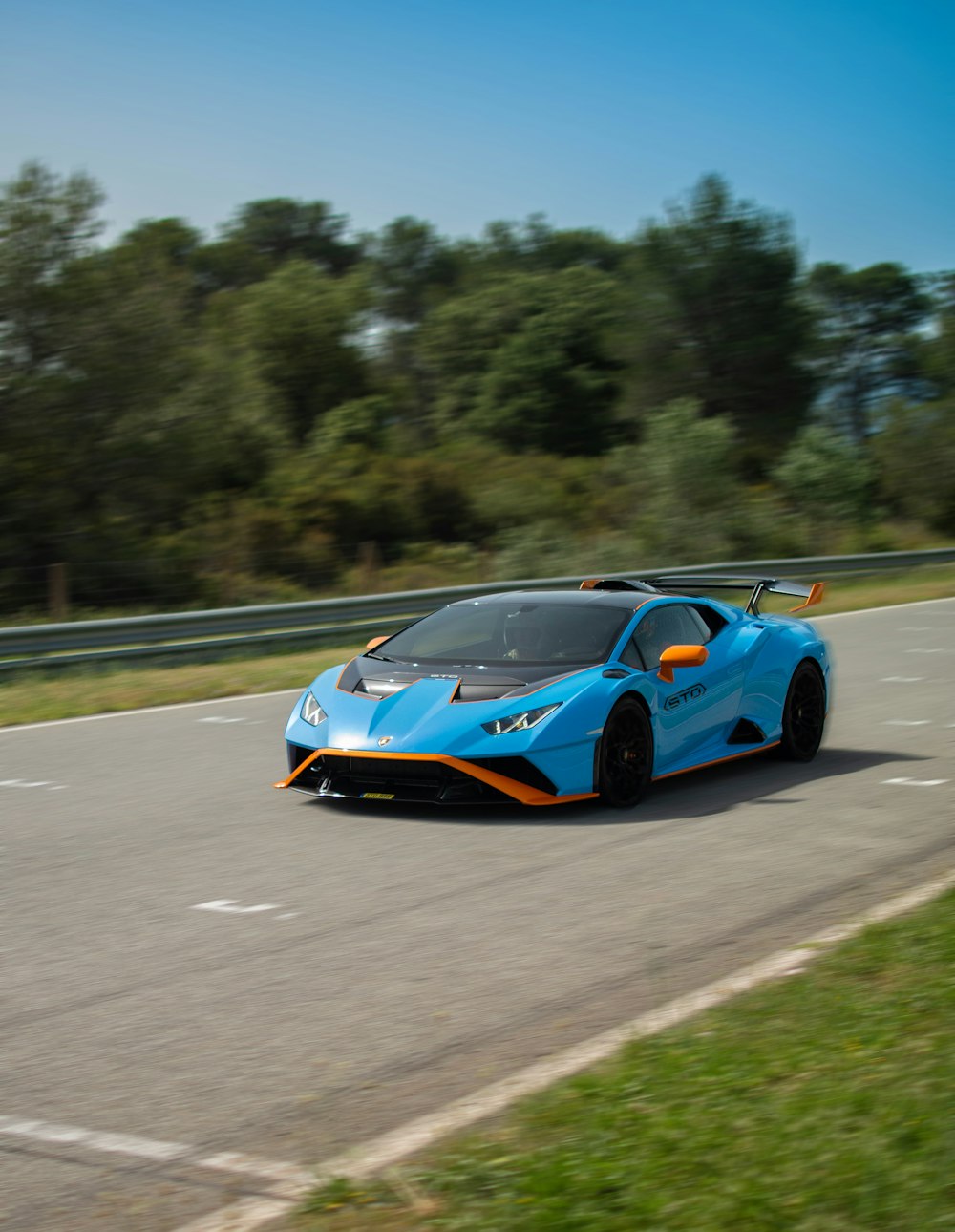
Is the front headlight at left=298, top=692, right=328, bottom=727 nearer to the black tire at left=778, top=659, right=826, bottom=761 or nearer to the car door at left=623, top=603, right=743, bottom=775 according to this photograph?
the car door at left=623, top=603, right=743, bottom=775

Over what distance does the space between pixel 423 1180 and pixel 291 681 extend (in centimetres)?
1157

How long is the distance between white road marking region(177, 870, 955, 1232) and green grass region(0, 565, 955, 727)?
862 centimetres

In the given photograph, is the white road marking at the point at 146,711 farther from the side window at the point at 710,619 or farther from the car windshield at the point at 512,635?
the side window at the point at 710,619

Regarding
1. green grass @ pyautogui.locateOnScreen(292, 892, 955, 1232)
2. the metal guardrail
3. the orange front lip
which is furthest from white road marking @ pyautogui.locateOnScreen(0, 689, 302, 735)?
green grass @ pyautogui.locateOnScreen(292, 892, 955, 1232)

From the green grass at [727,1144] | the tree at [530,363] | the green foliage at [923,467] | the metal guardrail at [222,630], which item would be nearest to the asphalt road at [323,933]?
the green grass at [727,1144]

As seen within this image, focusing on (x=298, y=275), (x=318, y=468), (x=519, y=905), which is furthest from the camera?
(x=298, y=275)

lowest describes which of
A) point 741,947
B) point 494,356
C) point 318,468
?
point 741,947

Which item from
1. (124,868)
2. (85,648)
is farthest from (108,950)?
(85,648)

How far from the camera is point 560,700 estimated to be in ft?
25.8

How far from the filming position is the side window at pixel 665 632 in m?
8.70

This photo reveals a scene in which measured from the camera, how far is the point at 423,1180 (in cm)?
339

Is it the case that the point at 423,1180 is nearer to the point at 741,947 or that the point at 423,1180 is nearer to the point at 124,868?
the point at 741,947

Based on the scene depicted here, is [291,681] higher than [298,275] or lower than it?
lower

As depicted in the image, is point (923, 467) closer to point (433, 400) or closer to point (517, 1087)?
point (433, 400)
